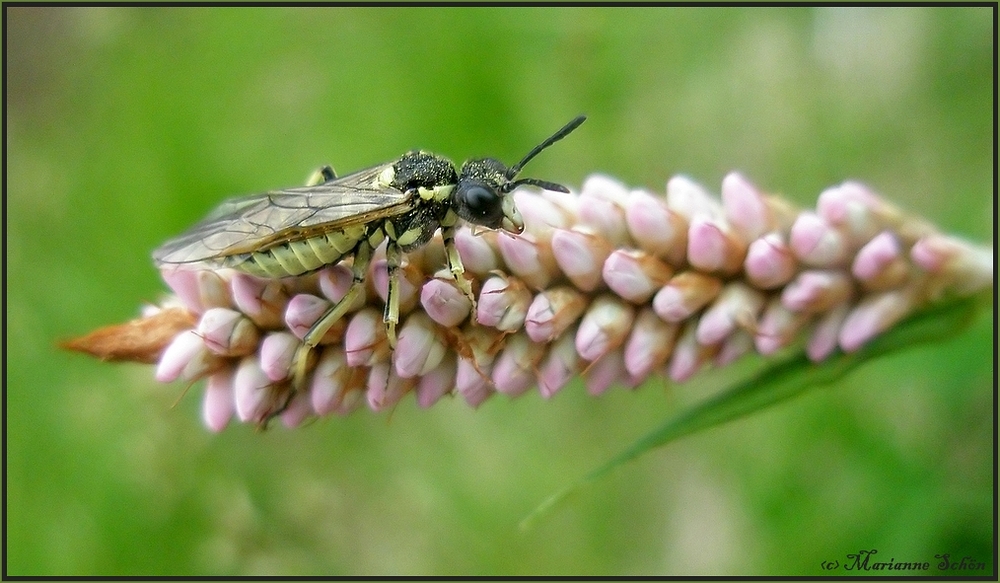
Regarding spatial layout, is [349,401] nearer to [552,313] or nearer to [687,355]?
[552,313]

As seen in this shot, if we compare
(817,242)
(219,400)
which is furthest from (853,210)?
(219,400)

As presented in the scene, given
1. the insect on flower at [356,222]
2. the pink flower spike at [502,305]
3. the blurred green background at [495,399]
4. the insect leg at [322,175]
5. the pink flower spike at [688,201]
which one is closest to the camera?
the pink flower spike at [502,305]

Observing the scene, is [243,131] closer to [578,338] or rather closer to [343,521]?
[343,521]

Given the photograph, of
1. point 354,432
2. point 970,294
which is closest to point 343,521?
point 354,432

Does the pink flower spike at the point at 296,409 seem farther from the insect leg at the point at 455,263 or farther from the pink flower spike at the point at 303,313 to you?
the insect leg at the point at 455,263

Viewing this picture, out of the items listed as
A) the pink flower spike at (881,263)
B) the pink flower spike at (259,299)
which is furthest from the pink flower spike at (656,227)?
the pink flower spike at (259,299)

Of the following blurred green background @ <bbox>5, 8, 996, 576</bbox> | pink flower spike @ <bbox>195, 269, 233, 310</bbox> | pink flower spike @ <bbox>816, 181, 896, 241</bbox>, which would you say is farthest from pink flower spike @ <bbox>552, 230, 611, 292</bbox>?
blurred green background @ <bbox>5, 8, 996, 576</bbox>
